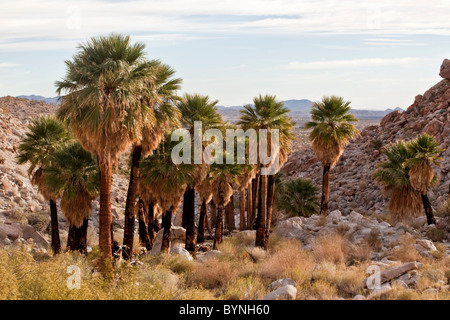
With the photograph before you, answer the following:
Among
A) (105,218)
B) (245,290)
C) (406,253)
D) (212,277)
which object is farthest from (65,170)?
(406,253)

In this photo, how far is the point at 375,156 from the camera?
5150 cm

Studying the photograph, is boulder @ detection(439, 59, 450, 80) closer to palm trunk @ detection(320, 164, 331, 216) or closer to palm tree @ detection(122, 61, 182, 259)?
palm trunk @ detection(320, 164, 331, 216)

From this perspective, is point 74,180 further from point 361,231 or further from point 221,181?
point 361,231

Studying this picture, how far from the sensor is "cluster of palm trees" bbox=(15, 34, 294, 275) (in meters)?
17.5

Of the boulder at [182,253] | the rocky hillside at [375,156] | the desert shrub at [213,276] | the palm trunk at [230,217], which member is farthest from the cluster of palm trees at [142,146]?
the rocky hillside at [375,156]

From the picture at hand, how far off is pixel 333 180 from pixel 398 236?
25.9m

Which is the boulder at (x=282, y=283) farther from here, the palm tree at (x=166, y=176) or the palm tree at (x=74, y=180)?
the palm tree at (x=74, y=180)

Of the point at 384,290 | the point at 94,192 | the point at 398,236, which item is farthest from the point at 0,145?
the point at 384,290

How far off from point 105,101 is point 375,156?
3989 centimetres

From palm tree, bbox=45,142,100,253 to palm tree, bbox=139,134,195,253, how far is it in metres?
2.78

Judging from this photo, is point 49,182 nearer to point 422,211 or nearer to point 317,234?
point 317,234

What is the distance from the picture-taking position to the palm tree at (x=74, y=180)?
2400cm

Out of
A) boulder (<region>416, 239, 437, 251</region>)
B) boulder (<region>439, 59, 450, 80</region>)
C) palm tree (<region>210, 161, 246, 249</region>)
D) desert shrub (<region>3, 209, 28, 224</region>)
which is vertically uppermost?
boulder (<region>439, 59, 450, 80</region>)

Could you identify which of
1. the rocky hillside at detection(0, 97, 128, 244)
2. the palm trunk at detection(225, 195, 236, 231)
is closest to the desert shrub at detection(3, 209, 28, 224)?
the rocky hillside at detection(0, 97, 128, 244)
